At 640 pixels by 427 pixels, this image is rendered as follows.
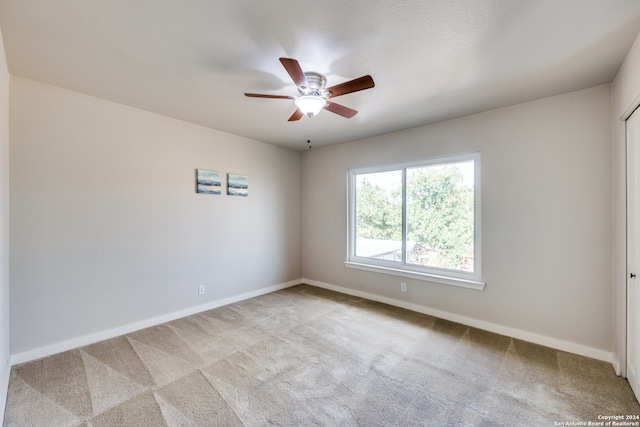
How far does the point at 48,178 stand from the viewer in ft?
8.49

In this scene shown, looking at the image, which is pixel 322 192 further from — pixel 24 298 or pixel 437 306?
pixel 24 298

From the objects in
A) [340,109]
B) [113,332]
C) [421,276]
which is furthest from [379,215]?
[113,332]

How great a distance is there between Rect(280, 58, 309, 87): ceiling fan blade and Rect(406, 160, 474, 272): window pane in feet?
7.83

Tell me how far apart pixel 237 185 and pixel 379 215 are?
2.28 m

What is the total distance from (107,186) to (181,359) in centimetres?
200

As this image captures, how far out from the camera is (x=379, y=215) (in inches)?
169

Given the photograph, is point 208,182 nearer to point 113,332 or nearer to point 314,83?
point 113,332

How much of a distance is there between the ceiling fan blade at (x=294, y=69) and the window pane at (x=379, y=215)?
2.49 meters

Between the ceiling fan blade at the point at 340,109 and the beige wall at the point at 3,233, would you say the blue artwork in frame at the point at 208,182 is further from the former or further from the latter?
the ceiling fan blade at the point at 340,109

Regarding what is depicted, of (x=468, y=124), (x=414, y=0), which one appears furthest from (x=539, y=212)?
(x=414, y=0)

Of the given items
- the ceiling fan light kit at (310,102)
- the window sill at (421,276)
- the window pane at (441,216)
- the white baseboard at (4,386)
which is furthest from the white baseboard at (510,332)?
the white baseboard at (4,386)

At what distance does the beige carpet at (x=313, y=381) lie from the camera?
6.01ft

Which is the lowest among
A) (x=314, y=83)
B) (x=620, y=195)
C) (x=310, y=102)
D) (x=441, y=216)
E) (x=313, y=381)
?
(x=313, y=381)

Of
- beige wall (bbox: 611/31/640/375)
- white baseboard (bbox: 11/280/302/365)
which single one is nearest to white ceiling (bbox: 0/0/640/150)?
beige wall (bbox: 611/31/640/375)
